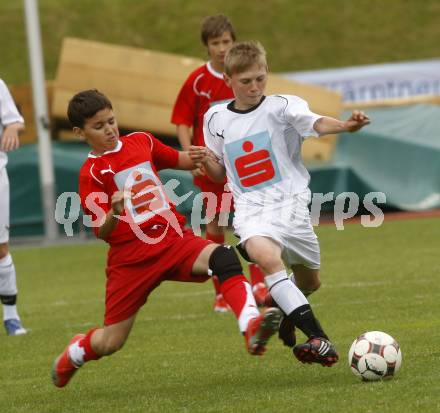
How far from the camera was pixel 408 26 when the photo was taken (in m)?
29.2

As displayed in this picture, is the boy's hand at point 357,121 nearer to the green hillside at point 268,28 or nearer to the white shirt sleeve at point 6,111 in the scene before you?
the white shirt sleeve at point 6,111

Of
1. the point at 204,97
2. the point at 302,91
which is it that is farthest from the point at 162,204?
the point at 302,91

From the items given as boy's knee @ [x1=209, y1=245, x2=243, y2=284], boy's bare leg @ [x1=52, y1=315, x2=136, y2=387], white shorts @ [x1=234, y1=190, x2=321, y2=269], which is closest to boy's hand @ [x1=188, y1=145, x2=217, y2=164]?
white shorts @ [x1=234, y1=190, x2=321, y2=269]

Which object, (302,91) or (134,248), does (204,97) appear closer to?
(134,248)

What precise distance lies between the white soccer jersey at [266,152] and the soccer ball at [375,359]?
93 centimetres

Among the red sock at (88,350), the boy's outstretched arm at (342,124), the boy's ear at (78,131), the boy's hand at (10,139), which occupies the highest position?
the boy's outstretched arm at (342,124)

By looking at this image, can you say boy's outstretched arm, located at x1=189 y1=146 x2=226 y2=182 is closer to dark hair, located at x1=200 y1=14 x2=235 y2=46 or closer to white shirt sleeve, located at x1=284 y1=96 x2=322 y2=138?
white shirt sleeve, located at x1=284 y1=96 x2=322 y2=138

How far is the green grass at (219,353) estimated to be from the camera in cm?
511

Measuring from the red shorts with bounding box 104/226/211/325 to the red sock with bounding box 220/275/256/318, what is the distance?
0.90 ft

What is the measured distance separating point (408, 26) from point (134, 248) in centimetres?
2468

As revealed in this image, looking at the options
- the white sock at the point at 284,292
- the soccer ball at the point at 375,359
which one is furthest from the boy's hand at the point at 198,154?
the soccer ball at the point at 375,359

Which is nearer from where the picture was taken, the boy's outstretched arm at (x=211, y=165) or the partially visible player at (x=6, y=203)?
the boy's outstretched arm at (x=211, y=165)

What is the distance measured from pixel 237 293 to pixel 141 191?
0.86 m

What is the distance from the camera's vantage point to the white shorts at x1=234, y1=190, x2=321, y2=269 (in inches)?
223
